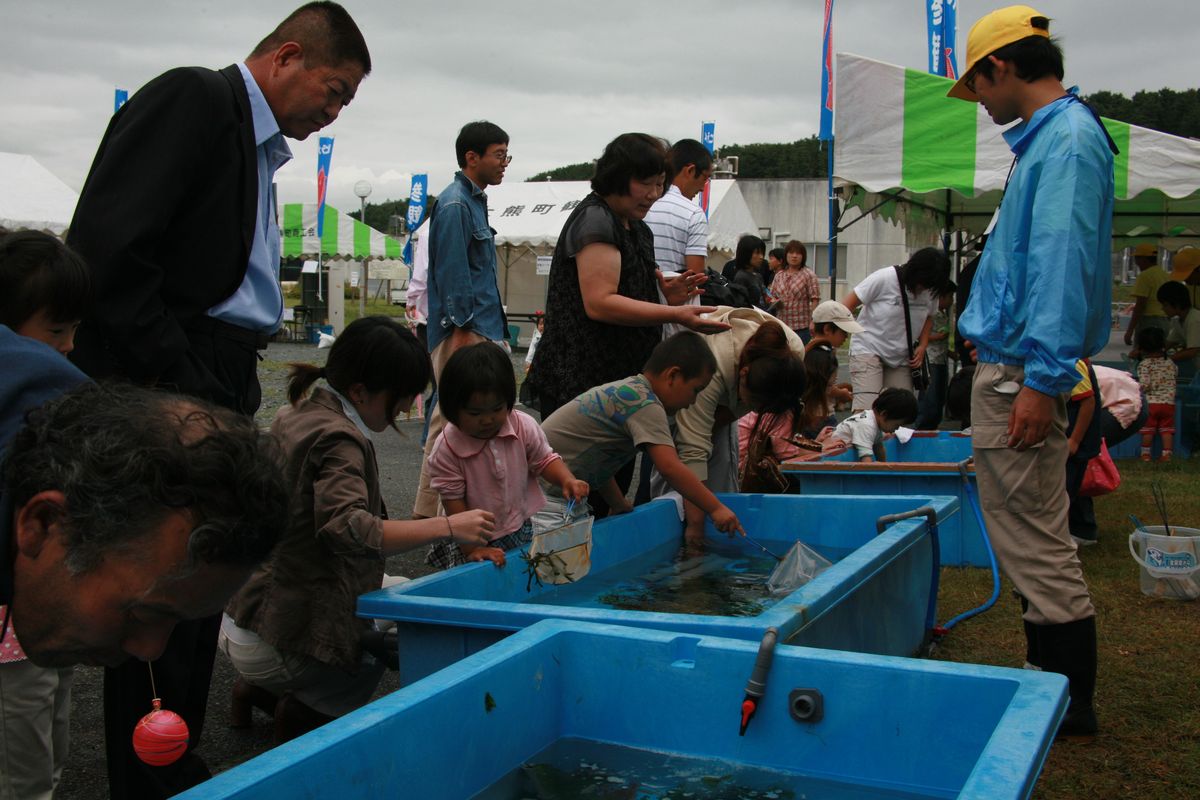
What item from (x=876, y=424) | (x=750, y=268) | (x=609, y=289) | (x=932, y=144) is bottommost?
(x=876, y=424)

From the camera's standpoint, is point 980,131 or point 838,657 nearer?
point 838,657

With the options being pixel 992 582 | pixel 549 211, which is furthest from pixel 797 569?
pixel 549 211

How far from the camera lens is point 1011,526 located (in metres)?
3.06

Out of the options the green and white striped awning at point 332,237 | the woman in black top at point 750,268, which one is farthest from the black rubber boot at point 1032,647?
the green and white striped awning at point 332,237

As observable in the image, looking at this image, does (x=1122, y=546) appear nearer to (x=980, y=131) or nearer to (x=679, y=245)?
(x=679, y=245)

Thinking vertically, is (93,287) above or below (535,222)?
below

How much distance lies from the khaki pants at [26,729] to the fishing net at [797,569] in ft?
7.58

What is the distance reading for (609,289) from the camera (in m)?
4.08

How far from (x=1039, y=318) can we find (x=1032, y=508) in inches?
22.2

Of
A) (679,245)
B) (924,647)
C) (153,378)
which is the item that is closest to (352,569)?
(153,378)

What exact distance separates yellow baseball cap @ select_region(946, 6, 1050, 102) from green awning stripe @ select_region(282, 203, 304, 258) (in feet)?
76.0

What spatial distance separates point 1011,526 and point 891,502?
121cm

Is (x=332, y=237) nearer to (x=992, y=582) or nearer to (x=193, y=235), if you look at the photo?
(x=992, y=582)

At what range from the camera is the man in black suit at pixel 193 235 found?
224 centimetres
